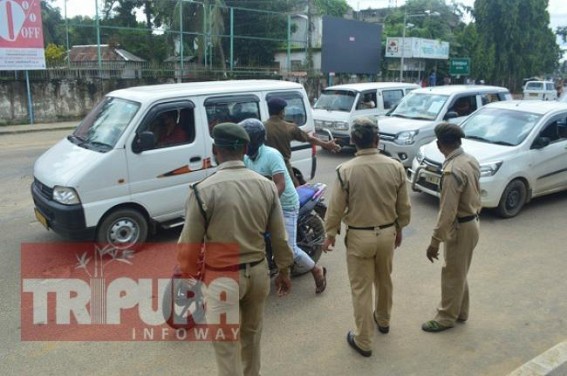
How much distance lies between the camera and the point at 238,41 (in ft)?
86.1

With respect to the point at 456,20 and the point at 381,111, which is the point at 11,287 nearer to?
the point at 381,111

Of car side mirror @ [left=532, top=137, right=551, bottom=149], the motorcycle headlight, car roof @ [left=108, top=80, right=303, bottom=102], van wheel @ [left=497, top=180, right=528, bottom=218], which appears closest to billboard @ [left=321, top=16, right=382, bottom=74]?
the motorcycle headlight

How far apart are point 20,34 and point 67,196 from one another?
582 inches

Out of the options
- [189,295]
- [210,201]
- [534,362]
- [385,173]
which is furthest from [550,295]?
[210,201]

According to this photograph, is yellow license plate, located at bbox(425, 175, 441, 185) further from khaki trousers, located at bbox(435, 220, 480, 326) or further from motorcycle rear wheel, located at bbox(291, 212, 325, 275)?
khaki trousers, located at bbox(435, 220, 480, 326)

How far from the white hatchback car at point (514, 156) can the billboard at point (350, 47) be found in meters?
20.6

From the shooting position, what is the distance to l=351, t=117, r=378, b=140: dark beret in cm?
348

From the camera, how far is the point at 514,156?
7207 millimetres

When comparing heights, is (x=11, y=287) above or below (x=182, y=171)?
below

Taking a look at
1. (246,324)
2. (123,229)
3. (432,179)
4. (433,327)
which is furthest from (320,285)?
(432,179)

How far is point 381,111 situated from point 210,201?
10680 millimetres

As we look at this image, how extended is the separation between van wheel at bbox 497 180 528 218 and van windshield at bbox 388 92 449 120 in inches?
139

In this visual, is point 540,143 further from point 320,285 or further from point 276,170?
point 276,170
